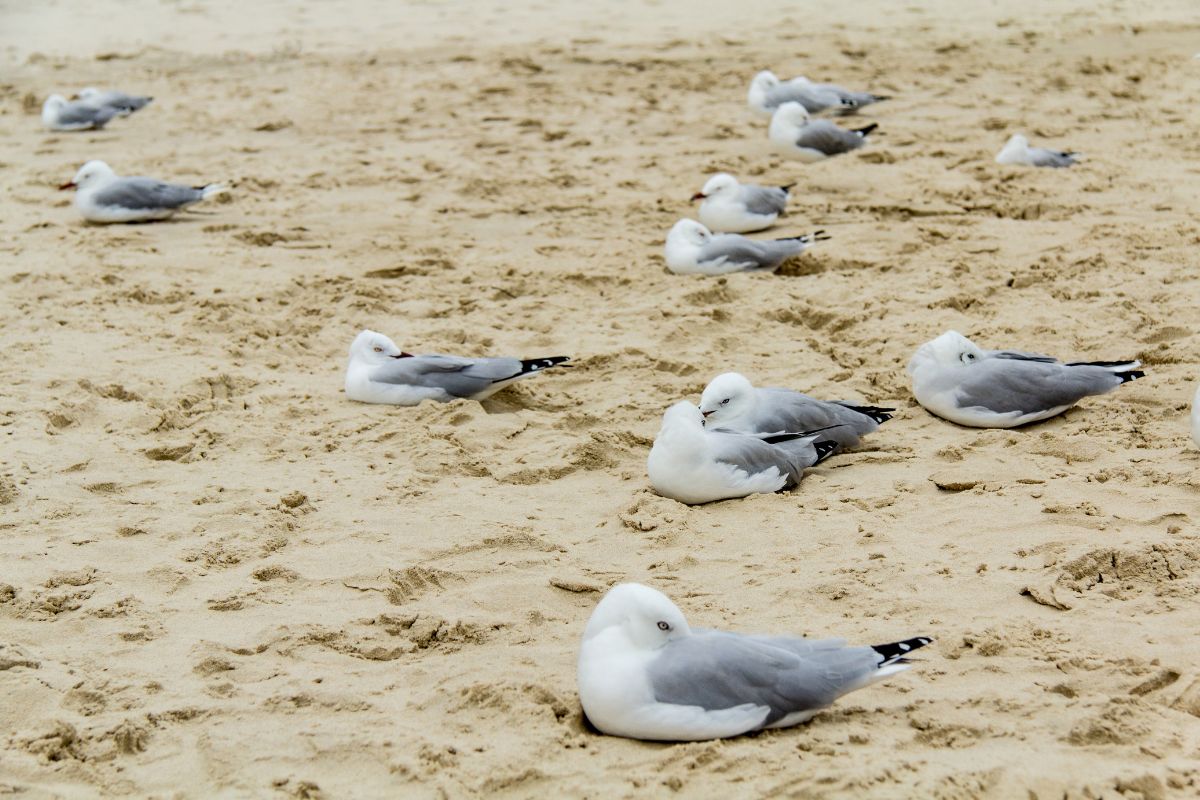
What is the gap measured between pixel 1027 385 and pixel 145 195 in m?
5.63

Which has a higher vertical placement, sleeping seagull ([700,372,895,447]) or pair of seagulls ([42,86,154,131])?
pair of seagulls ([42,86,154,131])

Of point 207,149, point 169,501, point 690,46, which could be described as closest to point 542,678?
point 169,501

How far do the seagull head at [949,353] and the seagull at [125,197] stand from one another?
16.6 ft

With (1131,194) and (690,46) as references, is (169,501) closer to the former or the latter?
(1131,194)

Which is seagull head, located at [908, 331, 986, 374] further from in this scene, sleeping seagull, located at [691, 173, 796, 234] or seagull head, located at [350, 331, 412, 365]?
sleeping seagull, located at [691, 173, 796, 234]

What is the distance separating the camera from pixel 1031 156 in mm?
8938

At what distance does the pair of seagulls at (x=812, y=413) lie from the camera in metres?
5.00

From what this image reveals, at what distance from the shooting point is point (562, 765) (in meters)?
3.39

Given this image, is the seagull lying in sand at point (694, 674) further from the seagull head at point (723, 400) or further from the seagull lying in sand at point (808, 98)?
the seagull lying in sand at point (808, 98)

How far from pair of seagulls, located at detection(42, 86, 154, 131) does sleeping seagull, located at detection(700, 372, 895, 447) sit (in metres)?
7.79

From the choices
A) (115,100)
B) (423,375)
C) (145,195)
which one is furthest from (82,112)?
(423,375)

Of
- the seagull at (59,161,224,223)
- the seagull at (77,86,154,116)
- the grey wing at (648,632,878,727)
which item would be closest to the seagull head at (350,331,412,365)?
the grey wing at (648,632,878,727)

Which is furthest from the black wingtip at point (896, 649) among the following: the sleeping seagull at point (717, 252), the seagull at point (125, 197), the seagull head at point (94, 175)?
the seagull head at point (94, 175)

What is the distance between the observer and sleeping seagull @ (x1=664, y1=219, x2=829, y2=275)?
7430 millimetres
